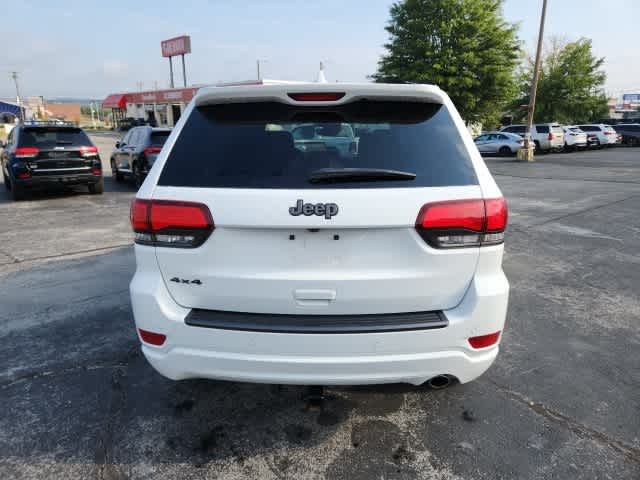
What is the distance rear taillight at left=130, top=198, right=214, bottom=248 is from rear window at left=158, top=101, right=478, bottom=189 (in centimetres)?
13

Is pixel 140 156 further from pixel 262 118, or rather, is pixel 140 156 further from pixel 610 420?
pixel 610 420

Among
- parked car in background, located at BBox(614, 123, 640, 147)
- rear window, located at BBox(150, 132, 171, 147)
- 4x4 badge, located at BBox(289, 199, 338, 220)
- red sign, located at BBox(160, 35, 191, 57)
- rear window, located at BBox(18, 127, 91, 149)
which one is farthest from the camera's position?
red sign, located at BBox(160, 35, 191, 57)

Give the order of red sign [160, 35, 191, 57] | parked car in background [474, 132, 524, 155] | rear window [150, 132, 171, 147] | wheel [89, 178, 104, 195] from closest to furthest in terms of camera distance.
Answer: wheel [89, 178, 104, 195], rear window [150, 132, 171, 147], parked car in background [474, 132, 524, 155], red sign [160, 35, 191, 57]

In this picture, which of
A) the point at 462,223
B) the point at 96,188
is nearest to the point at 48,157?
the point at 96,188

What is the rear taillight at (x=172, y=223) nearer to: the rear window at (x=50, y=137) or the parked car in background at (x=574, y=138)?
the rear window at (x=50, y=137)

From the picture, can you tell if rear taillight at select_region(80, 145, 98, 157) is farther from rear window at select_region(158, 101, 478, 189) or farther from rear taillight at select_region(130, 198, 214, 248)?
rear taillight at select_region(130, 198, 214, 248)

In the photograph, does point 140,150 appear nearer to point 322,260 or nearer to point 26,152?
point 26,152

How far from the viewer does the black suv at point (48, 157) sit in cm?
1013

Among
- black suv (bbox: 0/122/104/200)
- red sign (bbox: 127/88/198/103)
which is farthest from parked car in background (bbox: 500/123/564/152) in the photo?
red sign (bbox: 127/88/198/103)

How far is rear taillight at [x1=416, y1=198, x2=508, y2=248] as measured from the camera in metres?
2.11

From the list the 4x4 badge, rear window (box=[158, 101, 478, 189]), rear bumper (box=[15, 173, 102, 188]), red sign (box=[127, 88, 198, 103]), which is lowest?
rear bumper (box=[15, 173, 102, 188])

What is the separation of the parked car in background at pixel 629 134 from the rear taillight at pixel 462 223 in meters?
41.7

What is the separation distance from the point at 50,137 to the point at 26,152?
69 centimetres

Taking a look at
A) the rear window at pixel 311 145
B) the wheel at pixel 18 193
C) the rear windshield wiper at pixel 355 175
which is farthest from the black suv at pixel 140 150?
the rear windshield wiper at pixel 355 175
